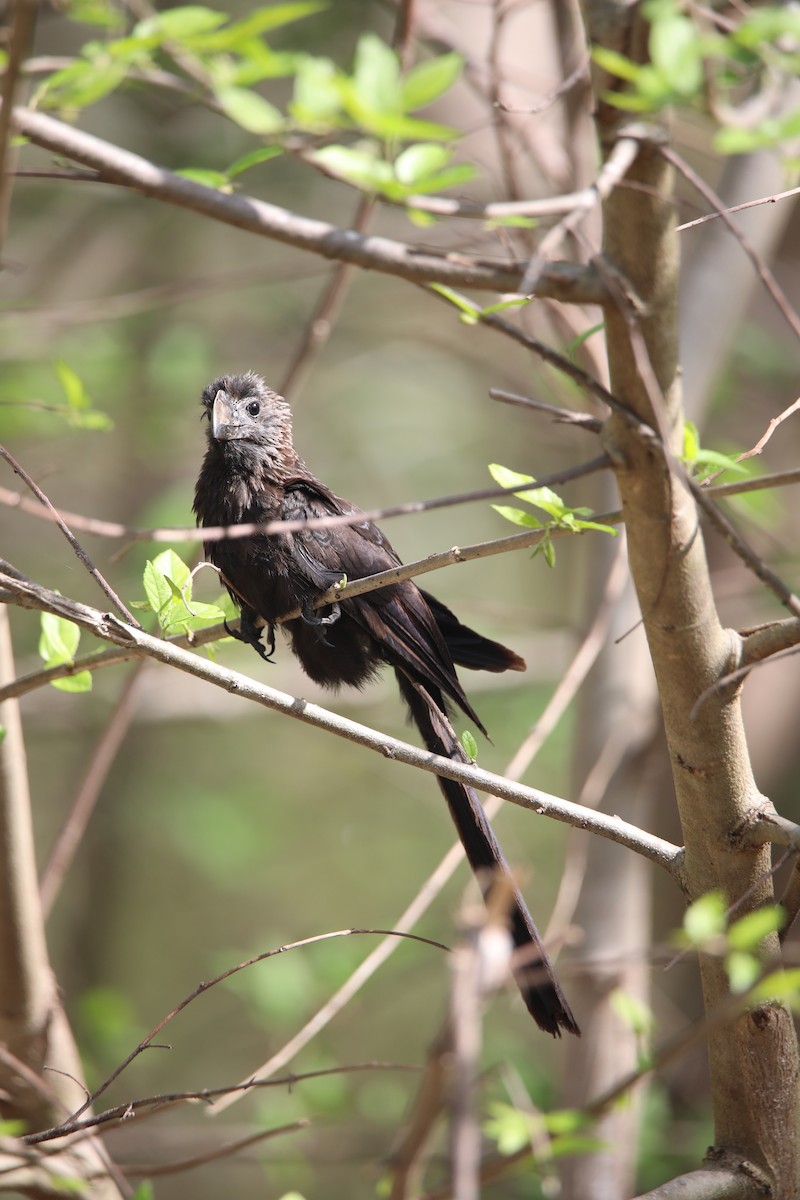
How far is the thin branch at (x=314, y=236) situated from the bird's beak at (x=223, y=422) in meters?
1.74

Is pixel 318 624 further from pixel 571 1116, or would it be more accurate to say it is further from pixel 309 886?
pixel 309 886

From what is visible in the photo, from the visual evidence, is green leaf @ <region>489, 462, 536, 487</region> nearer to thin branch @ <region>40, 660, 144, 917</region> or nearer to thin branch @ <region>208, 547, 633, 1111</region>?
thin branch @ <region>208, 547, 633, 1111</region>

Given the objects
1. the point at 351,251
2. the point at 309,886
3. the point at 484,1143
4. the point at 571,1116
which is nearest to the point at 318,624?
the point at 351,251

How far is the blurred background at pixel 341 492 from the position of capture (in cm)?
421

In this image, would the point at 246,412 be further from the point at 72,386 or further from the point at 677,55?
the point at 677,55

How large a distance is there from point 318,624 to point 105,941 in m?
4.99

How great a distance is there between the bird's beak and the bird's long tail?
0.92 metres

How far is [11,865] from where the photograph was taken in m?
2.52

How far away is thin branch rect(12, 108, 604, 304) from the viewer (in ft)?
4.89

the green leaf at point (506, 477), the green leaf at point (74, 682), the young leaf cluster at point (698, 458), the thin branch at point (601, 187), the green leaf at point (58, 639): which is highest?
the thin branch at point (601, 187)

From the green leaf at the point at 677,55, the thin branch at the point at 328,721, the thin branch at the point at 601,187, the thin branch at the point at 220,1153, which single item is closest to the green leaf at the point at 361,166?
the thin branch at the point at 601,187

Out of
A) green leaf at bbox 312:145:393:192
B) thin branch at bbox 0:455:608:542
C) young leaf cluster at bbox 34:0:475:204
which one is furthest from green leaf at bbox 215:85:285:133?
thin branch at bbox 0:455:608:542

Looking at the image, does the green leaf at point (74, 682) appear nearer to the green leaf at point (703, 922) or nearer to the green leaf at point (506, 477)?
the green leaf at point (506, 477)

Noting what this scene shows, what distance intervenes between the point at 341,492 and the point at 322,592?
18.7 ft
